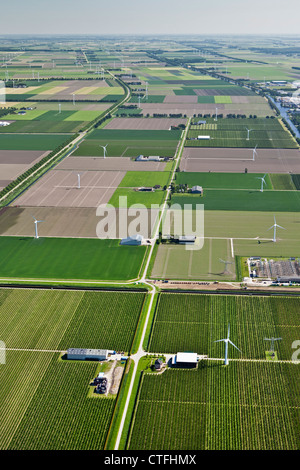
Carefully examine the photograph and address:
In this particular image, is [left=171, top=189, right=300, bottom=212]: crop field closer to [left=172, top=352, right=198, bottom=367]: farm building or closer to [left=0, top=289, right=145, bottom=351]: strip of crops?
[left=0, top=289, right=145, bottom=351]: strip of crops

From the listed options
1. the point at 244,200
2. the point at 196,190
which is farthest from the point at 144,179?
the point at 244,200

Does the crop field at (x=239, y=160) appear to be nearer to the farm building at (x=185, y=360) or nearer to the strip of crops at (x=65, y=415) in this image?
the farm building at (x=185, y=360)

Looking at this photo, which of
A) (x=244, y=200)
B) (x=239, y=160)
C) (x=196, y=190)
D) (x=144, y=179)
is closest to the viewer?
(x=244, y=200)

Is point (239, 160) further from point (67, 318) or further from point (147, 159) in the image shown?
point (67, 318)

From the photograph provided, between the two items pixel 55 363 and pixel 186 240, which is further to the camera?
pixel 186 240

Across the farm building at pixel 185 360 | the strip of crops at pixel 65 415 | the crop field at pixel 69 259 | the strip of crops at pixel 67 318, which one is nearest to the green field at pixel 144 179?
the crop field at pixel 69 259

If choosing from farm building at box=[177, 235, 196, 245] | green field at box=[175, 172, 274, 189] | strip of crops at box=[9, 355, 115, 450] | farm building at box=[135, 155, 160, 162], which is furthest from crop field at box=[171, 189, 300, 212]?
strip of crops at box=[9, 355, 115, 450]
